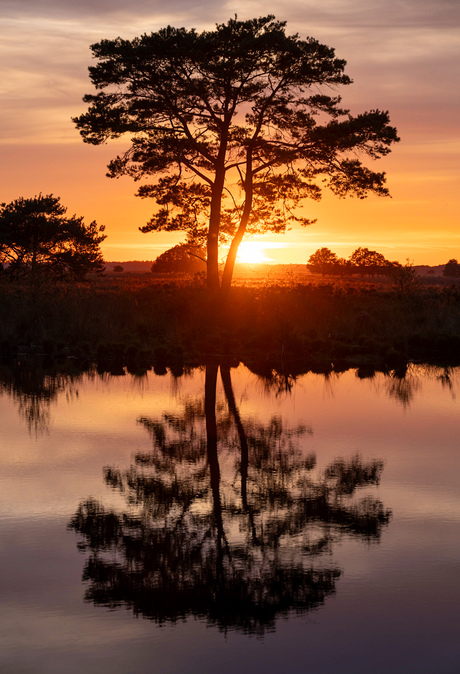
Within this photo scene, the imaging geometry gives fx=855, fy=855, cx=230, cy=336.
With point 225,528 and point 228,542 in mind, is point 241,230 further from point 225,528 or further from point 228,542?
point 228,542

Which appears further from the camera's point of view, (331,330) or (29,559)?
(331,330)

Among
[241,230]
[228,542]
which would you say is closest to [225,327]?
[241,230]

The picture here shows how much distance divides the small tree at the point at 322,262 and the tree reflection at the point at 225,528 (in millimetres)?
113059

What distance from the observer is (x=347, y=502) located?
9531mm

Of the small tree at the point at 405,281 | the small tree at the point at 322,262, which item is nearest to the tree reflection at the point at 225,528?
the small tree at the point at 405,281

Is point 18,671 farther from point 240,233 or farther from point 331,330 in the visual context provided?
point 240,233

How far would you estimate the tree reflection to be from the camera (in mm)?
6707

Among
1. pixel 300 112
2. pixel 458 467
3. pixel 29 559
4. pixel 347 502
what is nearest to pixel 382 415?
pixel 458 467

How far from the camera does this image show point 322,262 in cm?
12488

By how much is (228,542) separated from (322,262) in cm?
11838

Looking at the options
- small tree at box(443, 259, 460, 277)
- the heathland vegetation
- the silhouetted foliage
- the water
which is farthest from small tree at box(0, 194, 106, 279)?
small tree at box(443, 259, 460, 277)

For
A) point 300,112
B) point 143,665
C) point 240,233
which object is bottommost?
point 143,665

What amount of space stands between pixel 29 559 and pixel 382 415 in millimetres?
9117

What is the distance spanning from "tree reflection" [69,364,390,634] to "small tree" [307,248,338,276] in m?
113
